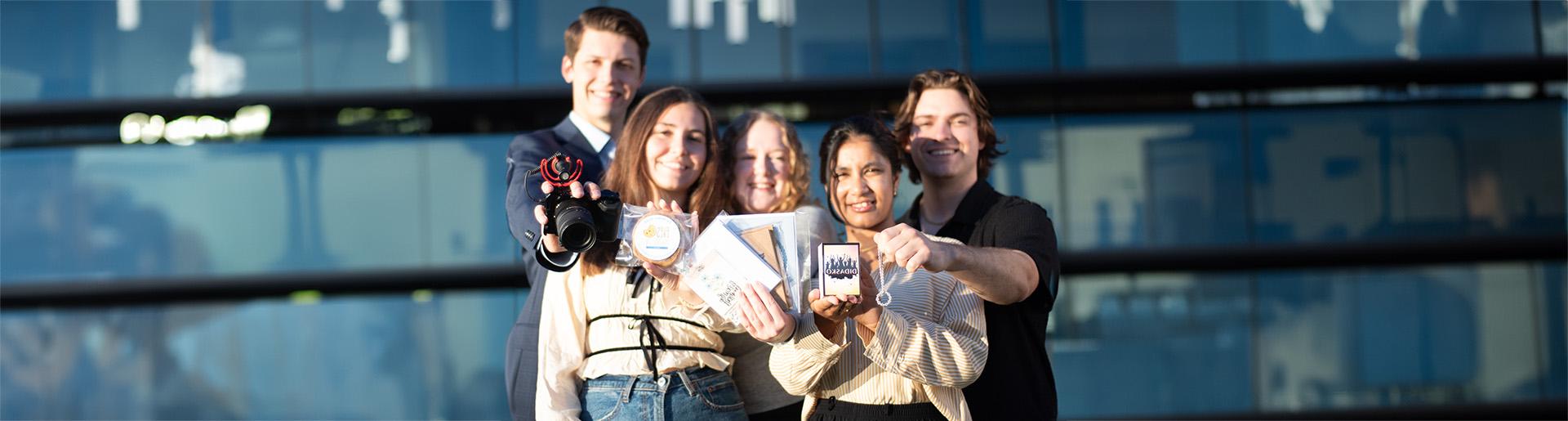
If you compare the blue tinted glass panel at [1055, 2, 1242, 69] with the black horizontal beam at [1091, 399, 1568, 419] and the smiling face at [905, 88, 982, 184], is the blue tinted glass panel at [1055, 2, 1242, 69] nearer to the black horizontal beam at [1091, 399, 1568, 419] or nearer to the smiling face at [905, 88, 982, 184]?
the black horizontal beam at [1091, 399, 1568, 419]

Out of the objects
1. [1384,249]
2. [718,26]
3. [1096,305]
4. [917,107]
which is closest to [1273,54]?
[1384,249]

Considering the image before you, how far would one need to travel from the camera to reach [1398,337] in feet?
28.4

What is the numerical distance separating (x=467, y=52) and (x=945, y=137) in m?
5.99

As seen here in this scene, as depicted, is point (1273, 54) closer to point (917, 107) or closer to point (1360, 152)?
point (1360, 152)

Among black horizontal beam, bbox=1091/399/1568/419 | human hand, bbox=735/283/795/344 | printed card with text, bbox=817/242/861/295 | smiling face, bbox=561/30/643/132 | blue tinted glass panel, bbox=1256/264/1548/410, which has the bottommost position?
black horizontal beam, bbox=1091/399/1568/419

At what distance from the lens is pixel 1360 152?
8781 millimetres

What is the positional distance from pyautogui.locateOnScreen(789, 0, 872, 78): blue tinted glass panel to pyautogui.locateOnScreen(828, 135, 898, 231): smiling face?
5561 mm

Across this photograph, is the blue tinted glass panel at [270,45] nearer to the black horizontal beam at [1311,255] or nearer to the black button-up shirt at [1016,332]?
the black horizontal beam at [1311,255]

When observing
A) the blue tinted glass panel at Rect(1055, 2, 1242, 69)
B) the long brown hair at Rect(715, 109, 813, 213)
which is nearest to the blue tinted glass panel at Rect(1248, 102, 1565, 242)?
the blue tinted glass panel at Rect(1055, 2, 1242, 69)

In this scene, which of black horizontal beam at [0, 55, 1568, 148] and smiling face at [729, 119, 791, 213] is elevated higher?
black horizontal beam at [0, 55, 1568, 148]

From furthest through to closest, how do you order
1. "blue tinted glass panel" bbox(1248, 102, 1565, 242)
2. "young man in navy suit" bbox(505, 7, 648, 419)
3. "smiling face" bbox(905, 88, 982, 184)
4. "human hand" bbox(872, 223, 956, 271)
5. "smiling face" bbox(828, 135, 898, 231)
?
"blue tinted glass panel" bbox(1248, 102, 1565, 242) → "young man in navy suit" bbox(505, 7, 648, 419) → "smiling face" bbox(905, 88, 982, 184) → "smiling face" bbox(828, 135, 898, 231) → "human hand" bbox(872, 223, 956, 271)

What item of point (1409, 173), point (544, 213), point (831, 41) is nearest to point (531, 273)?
point (544, 213)

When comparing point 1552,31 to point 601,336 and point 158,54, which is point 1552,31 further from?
point 158,54

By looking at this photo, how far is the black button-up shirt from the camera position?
3.02 meters
